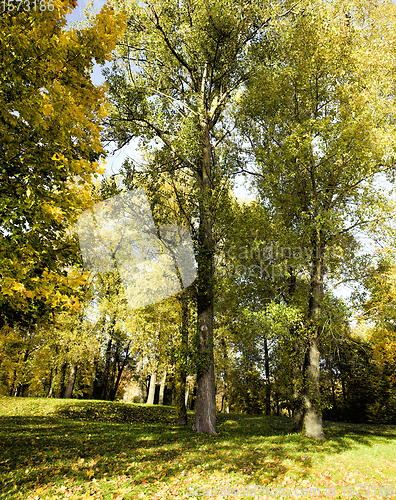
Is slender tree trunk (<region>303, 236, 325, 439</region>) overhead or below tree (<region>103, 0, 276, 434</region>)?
below

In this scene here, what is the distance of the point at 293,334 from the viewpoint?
31.6 feet

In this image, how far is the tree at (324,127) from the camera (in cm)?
955

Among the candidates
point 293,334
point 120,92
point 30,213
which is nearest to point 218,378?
point 293,334

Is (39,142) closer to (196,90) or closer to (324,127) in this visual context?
(324,127)

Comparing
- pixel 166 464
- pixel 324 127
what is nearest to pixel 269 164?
pixel 324 127

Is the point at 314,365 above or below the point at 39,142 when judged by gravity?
below

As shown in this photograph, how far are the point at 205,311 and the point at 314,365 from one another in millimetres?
4136

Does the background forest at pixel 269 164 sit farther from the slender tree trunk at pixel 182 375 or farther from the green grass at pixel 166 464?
the green grass at pixel 166 464

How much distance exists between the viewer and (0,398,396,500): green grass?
444 centimetres

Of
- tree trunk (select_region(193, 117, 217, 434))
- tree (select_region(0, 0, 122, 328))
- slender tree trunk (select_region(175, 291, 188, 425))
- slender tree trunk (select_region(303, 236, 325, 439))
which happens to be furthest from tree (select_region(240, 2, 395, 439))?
tree (select_region(0, 0, 122, 328))

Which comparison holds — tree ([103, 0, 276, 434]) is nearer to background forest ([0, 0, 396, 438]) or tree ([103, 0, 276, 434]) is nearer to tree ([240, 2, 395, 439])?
background forest ([0, 0, 396, 438])

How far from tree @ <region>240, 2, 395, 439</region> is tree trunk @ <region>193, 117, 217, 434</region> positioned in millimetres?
2426

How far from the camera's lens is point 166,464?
5738mm

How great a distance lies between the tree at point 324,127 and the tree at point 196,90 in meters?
1.38
